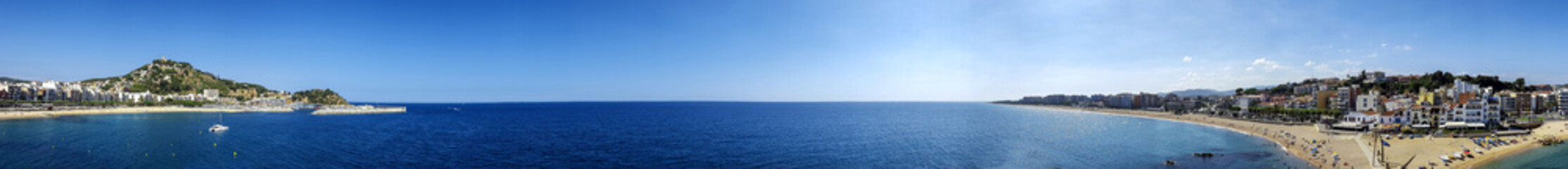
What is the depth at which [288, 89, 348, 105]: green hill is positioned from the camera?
18550 cm

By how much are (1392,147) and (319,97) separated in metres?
223

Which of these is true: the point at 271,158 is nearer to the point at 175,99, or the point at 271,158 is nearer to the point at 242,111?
the point at 242,111

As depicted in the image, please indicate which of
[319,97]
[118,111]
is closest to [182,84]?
[319,97]

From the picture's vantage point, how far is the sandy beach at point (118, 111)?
278 ft

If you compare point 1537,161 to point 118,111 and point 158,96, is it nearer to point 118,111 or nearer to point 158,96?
point 118,111

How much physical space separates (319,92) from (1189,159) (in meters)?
221

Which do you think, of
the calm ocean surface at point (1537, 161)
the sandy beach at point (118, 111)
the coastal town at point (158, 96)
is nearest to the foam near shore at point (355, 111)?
the coastal town at point (158, 96)

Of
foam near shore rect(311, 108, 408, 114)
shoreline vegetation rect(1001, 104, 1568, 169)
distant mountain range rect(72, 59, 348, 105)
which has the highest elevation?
distant mountain range rect(72, 59, 348, 105)

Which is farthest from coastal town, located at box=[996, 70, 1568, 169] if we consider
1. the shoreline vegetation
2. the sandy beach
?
the sandy beach

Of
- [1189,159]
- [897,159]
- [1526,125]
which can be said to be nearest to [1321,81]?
[1526,125]

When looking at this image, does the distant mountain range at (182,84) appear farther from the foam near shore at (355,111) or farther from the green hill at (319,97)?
the foam near shore at (355,111)

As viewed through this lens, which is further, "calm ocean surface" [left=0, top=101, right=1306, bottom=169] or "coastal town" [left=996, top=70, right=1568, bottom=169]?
"coastal town" [left=996, top=70, right=1568, bottom=169]

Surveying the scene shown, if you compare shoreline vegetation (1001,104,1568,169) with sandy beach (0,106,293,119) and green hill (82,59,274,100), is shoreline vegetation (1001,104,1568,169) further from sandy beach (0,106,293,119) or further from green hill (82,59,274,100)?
green hill (82,59,274,100)

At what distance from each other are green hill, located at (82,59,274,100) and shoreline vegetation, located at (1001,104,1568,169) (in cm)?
20893
